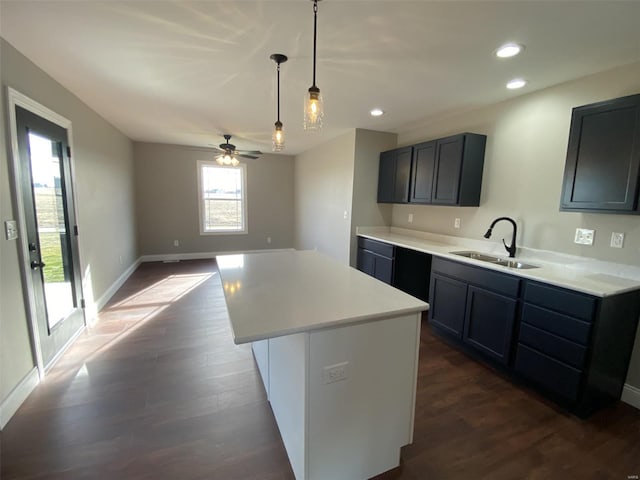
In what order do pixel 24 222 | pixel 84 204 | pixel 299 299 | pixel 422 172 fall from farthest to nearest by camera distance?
pixel 422 172 → pixel 84 204 → pixel 24 222 → pixel 299 299

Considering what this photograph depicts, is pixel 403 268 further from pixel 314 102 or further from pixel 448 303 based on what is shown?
pixel 314 102

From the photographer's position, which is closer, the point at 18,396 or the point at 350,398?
the point at 350,398

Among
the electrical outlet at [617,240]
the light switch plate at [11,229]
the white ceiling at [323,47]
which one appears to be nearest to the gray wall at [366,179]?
the white ceiling at [323,47]

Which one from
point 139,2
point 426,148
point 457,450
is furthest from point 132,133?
point 457,450

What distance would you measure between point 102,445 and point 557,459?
265 cm

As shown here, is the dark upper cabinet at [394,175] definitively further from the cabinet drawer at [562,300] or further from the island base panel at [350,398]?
the island base panel at [350,398]

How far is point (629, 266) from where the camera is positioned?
84.2 inches

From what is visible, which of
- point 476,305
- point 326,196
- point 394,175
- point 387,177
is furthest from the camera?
point 326,196

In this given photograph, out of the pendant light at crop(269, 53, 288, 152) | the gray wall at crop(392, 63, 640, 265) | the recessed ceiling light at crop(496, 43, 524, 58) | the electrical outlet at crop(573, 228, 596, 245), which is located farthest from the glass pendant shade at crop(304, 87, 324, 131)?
the electrical outlet at crop(573, 228, 596, 245)

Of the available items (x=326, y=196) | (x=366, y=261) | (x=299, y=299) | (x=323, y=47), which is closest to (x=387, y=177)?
(x=366, y=261)

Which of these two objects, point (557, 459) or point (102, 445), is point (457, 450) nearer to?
point (557, 459)

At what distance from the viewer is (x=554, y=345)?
206 centimetres

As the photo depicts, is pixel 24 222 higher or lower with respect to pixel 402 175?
lower

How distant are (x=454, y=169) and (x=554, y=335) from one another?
1.85 m
